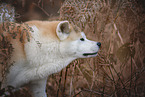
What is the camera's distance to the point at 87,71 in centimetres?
342

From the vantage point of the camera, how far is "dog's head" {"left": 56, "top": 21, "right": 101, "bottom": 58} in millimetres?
2578

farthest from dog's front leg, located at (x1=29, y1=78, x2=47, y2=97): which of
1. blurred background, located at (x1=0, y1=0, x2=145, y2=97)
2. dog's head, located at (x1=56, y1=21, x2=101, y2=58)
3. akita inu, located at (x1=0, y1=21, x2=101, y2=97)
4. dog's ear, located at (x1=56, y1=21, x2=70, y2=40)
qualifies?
dog's ear, located at (x1=56, y1=21, x2=70, y2=40)

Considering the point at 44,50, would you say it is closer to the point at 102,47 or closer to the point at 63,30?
the point at 63,30

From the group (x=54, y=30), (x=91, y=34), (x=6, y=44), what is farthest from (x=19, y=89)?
(x=91, y=34)

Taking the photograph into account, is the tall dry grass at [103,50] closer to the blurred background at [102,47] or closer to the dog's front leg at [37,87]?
the blurred background at [102,47]

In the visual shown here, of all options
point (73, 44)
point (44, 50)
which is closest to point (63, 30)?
point (73, 44)

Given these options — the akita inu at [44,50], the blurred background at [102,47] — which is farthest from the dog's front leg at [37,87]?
the blurred background at [102,47]

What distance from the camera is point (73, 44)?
2.63 m

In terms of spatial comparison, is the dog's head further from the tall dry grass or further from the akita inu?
the tall dry grass

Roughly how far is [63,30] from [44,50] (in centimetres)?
47

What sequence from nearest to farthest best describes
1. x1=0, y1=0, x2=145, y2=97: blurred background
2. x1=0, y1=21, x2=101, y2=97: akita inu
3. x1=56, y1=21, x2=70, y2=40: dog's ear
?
x1=0, y1=21, x2=101, y2=97: akita inu → x1=56, y1=21, x2=70, y2=40: dog's ear → x1=0, y1=0, x2=145, y2=97: blurred background

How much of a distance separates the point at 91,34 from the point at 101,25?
0.31m

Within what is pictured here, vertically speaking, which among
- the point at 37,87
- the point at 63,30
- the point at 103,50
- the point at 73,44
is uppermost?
the point at 63,30

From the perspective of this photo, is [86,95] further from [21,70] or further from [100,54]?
[21,70]
